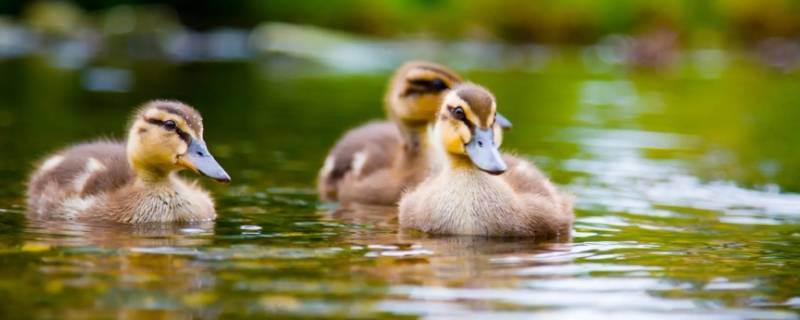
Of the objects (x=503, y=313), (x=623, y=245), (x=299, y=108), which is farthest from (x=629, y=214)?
(x=299, y=108)

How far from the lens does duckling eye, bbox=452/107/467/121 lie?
8758 millimetres

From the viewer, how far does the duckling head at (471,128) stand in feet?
28.0

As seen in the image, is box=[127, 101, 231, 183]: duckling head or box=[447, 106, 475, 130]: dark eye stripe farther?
box=[127, 101, 231, 183]: duckling head

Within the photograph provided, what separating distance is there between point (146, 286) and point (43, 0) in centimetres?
3569

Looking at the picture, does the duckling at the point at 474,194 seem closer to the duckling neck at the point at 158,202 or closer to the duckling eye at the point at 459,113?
the duckling eye at the point at 459,113

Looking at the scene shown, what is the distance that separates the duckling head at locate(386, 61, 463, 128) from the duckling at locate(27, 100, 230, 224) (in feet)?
7.12

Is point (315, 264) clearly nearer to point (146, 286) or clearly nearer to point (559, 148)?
point (146, 286)

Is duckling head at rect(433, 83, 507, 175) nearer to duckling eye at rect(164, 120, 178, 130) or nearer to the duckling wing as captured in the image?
duckling eye at rect(164, 120, 178, 130)

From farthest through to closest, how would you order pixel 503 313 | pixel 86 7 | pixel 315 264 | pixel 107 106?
pixel 86 7
pixel 107 106
pixel 315 264
pixel 503 313

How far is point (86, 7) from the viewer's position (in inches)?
1690

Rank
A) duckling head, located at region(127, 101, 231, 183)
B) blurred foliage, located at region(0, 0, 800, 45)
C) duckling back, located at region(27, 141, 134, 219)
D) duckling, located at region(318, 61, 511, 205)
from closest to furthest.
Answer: duckling head, located at region(127, 101, 231, 183) → duckling back, located at region(27, 141, 134, 219) → duckling, located at region(318, 61, 511, 205) → blurred foliage, located at region(0, 0, 800, 45)

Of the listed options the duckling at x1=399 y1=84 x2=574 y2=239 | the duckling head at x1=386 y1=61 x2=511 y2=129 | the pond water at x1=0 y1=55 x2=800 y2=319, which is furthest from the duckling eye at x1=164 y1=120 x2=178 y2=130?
the duckling head at x1=386 y1=61 x2=511 y2=129

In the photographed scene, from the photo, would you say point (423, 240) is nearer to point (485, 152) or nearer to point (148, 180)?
point (485, 152)

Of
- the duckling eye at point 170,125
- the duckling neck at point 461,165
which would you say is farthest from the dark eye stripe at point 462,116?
the duckling eye at point 170,125
